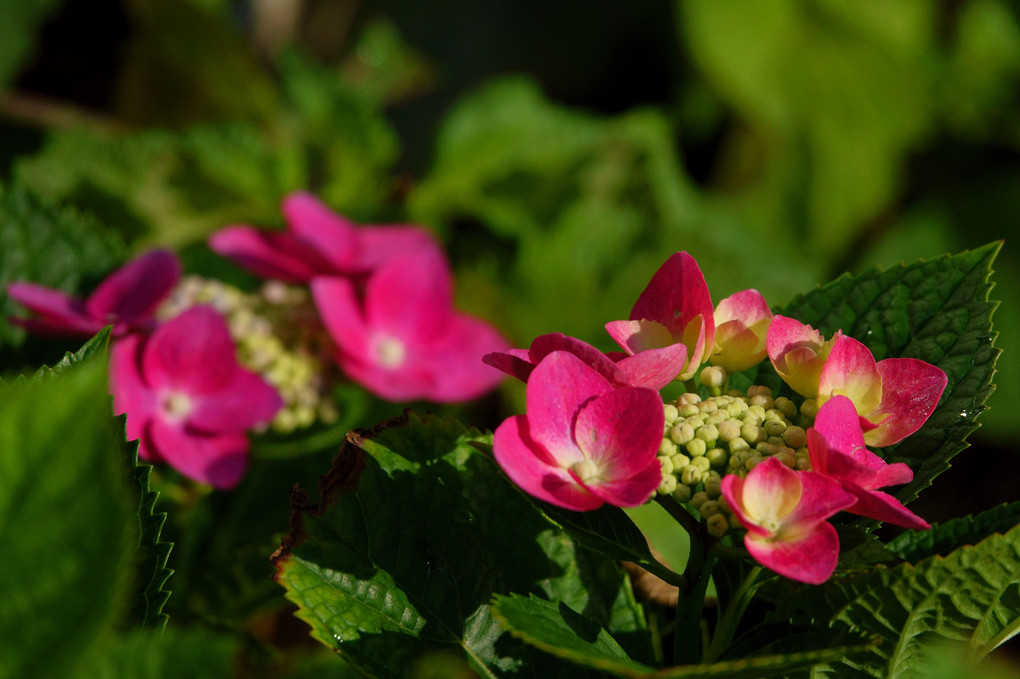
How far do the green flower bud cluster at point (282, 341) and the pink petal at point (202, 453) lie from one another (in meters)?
0.07

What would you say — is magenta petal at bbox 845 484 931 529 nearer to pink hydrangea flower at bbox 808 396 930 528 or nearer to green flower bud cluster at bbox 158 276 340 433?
pink hydrangea flower at bbox 808 396 930 528

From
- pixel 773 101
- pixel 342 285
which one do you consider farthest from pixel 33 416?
pixel 773 101

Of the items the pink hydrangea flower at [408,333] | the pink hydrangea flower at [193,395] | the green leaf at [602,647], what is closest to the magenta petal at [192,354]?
the pink hydrangea flower at [193,395]

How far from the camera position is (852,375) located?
48cm

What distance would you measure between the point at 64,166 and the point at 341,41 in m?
1.10

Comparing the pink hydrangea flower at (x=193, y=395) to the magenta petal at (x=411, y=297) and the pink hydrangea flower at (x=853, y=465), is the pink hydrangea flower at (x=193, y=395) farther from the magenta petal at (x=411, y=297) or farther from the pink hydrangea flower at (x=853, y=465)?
the pink hydrangea flower at (x=853, y=465)

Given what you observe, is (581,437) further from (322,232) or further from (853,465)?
(322,232)

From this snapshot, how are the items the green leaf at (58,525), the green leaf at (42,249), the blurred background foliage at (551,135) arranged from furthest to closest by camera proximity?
the blurred background foliage at (551,135) → the green leaf at (42,249) → the green leaf at (58,525)

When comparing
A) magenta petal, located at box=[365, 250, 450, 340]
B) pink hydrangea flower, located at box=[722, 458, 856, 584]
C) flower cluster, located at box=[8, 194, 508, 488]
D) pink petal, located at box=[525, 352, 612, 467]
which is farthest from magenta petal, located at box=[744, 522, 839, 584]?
magenta petal, located at box=[365, 250, 450, 340]

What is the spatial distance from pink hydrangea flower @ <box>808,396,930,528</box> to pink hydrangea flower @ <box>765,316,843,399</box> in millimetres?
36

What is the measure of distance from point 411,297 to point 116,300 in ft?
1.02

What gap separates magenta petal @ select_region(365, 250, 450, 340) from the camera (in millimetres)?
938

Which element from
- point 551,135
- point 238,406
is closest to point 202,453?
point 238,406

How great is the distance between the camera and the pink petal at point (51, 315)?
709 millimetres
